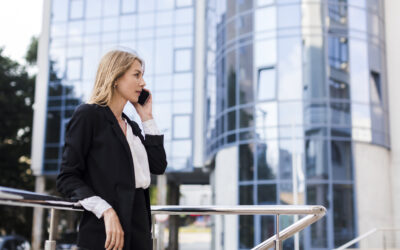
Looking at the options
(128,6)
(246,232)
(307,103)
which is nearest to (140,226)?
(246,232)

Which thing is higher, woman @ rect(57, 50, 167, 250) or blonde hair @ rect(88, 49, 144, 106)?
blonde hair @ rect(88, 49, 144, 106)

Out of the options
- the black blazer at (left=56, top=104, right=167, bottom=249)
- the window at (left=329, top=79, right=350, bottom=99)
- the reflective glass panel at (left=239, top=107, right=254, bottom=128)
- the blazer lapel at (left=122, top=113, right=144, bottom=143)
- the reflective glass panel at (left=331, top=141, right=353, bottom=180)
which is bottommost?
the black blazer at (left=56, top=104, right=167, bottom=249)

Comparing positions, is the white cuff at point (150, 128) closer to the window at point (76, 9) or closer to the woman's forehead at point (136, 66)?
the woman's forehead at point (136, 66)

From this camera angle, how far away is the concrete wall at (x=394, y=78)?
63.1 feet

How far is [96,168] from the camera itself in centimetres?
201

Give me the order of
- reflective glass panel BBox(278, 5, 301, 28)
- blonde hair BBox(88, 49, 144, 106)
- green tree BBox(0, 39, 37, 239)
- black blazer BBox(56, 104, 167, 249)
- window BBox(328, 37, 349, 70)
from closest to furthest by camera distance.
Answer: black blazer BBox(56, 104, 167, 249)
blonde hair BBox(88, 49, 144, 106)
window BBox(328, 37, 349, 70)
reflective glass panel BBox(278, 5, 301, 28)
green tree BBox(0, 39, 37, 239)

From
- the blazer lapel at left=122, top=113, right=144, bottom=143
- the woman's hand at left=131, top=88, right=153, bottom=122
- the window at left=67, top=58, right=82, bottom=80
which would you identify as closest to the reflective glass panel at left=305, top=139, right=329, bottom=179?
the window at left=67, top=58, right=82, bottom=80

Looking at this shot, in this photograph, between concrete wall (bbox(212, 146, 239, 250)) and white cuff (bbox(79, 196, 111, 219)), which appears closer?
white cuff (bbox(79, 196, 111, 219))

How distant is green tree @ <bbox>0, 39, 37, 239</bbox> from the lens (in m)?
30.5

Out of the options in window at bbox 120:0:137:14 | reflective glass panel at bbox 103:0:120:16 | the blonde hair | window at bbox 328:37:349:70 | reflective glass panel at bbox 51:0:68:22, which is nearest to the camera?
the blonde hair

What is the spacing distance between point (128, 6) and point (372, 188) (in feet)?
53.5

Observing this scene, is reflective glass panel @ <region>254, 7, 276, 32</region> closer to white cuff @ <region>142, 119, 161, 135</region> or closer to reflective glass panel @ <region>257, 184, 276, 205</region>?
reflective glass panel @ <region>257, 184, 276, 205</region>

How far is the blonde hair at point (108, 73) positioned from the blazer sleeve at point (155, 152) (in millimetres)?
314

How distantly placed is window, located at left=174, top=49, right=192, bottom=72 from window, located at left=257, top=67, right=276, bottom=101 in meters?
7.76
